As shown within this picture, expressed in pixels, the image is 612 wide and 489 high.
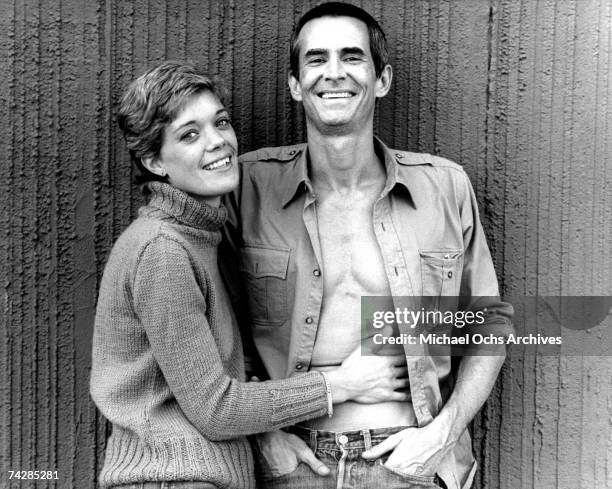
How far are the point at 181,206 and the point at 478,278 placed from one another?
3.63ft

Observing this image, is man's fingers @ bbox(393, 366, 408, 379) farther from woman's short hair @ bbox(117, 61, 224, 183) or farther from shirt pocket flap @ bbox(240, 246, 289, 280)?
woman's short hair @ bbox(117, 61, 224, 183)

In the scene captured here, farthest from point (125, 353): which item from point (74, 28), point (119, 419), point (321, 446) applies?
point (74, 28)

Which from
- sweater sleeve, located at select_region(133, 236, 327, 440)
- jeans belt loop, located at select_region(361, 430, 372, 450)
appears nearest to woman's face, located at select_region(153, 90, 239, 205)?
sweater sleeve, located at select_region(133, 236, 327, 440)

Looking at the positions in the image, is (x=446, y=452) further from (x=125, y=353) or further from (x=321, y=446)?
(x=125, y=353)

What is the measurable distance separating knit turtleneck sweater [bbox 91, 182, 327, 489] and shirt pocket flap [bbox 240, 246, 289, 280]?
1.17ft

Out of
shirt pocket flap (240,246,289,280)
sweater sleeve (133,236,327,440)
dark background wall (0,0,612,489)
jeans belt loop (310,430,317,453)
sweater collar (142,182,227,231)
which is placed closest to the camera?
sweater sleeve (133,236,327,440)

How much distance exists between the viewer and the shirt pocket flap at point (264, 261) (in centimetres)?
275

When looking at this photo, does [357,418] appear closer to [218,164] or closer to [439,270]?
[439,270]

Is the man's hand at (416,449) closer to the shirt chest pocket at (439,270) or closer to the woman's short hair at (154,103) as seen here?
the shirt chest pocket at (439,270)

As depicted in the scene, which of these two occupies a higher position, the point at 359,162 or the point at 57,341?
the point at 359,162

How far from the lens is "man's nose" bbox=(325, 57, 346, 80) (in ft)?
8.90

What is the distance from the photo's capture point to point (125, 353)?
234cm

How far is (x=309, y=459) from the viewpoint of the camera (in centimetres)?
261

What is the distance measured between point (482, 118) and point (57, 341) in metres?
1.84
